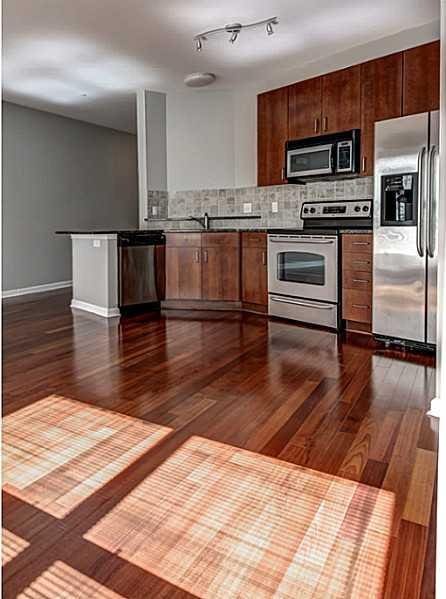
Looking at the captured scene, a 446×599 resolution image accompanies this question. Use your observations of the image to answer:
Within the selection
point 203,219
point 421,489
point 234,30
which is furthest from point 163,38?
point 421,489

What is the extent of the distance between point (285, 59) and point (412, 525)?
178 inches

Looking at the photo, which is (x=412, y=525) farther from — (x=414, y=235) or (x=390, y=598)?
(x=414, y=235)

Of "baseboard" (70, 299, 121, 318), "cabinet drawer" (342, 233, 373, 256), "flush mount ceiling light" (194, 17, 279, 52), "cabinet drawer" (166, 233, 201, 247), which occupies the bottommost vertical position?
"baseboard" (70, 299, 121, 318)

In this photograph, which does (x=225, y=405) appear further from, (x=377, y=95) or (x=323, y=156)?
(x=377, y=95)

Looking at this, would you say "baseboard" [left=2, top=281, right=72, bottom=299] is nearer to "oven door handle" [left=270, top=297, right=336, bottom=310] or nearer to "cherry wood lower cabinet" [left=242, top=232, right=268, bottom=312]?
"cherry wood lower cabinet" [left=242, top=232, right=268, bottom=312]

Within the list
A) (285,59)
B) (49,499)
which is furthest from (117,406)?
(285,59)

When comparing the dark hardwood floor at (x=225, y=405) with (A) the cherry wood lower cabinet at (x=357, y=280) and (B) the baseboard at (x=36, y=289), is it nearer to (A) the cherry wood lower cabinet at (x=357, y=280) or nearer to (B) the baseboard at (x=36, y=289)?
(A) the cherry wood lower cabinet at (x=357, y=280)

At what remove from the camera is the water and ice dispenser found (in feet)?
11.8

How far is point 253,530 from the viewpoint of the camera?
1570 mm

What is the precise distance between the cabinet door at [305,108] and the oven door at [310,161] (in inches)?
7.0

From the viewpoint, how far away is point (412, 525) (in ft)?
5.20

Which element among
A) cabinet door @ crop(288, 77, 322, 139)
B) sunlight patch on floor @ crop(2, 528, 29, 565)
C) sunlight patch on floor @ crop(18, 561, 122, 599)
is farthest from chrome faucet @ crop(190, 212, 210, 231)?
sunlight patch on floor @ crop(18, 561, 122, 599)

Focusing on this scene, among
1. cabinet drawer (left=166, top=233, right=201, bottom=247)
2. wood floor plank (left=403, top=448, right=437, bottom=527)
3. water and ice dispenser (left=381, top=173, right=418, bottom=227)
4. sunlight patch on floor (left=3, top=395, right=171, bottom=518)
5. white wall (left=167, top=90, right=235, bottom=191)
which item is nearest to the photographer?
wood floor plank (left=403, top=448, right=437, bottom=527)

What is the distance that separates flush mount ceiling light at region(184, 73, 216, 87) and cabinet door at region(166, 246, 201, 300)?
5.86ft
